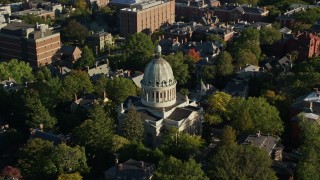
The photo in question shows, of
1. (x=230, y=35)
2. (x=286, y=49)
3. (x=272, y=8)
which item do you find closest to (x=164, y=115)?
(x=286, y=49)

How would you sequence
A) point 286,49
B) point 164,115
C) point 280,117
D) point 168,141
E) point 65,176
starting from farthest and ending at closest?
point 286,49 < point 280,117 < point 164,115 < point 168,141 < point 65,176

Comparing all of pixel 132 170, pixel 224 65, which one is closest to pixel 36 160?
pixel 132 170

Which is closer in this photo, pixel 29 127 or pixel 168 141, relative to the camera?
pixel 168 141

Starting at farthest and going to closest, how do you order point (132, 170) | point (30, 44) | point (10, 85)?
point (30, 44)
point (10, 85)
point (132, 170)

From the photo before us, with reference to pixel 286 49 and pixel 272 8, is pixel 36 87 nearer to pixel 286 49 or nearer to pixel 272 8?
pixel 286 49

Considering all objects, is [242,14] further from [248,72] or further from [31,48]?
[31,48]

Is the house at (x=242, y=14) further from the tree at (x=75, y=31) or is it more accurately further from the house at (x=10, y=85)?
the house at (x=10, y=85)
